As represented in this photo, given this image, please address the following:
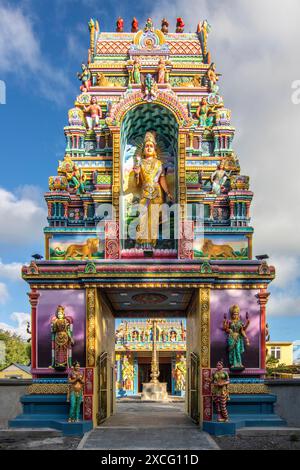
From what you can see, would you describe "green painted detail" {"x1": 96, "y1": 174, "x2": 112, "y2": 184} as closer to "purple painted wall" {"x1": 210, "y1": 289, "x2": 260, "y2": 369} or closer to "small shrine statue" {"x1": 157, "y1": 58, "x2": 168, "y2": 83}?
"small shrine statue" {"x1": 157, "y1": 58, "x2": 168, "y2": 83}

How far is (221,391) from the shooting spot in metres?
16.9

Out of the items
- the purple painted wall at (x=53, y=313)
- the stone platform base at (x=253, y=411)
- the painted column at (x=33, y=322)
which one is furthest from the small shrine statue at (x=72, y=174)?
the stone platform base at (x=253, y=411)

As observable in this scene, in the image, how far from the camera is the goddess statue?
20.2 m

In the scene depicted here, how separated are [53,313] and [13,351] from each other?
1760 inches

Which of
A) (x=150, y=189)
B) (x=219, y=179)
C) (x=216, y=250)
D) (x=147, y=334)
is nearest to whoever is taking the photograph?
(x=216, y=250)

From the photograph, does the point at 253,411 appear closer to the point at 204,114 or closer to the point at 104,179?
the point at 104,179

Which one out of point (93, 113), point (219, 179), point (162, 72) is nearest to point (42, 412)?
point (219, 179)

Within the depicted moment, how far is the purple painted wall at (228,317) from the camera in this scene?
17969 millimetres

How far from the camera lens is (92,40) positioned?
23.4 m

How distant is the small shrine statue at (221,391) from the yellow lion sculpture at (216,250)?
397cm
